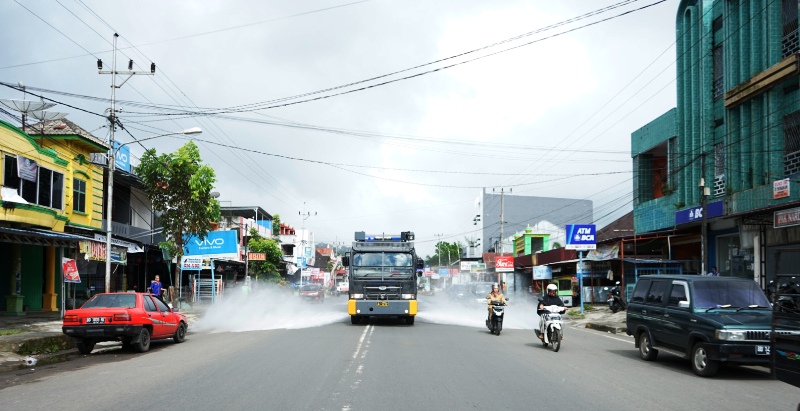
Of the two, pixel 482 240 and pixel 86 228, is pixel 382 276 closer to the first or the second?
pixel 86 228

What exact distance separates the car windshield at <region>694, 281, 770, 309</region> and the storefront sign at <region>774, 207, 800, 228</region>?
810 cm

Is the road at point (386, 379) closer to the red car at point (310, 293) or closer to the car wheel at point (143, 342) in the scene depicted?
the car wheel at point (143, 342)

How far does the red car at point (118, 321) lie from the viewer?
14.9m

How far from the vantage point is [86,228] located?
26656mm

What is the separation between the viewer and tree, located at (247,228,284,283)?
189ft

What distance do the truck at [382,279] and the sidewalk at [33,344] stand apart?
795 centimetres

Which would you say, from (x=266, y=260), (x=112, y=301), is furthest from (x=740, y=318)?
(x=266, y=260)

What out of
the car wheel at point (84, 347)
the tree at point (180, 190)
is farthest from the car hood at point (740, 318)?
the tree at point (180, 190)

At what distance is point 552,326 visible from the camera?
608 inches

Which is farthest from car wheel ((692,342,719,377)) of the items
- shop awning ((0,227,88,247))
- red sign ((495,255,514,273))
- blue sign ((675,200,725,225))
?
red sign ((495,255,514,273))

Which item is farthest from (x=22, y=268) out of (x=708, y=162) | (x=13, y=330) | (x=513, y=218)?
(x=513, y=218)

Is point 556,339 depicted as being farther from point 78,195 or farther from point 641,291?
point 78,195

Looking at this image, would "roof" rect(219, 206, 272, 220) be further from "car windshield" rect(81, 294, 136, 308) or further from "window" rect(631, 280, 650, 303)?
"window" rect(631, 280, 650, 303)

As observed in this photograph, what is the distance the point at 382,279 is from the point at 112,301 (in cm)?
952
